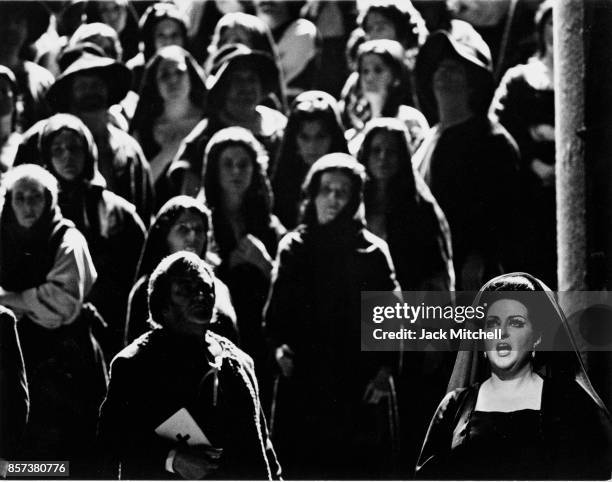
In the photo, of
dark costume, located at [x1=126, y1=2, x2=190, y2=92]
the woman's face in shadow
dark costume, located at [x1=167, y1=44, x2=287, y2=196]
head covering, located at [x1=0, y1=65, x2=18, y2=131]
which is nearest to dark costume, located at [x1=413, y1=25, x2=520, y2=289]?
dark costume, located at [x1=167, y1=44, x2=287, y2=196]

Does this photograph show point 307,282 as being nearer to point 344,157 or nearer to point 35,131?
point 344,157

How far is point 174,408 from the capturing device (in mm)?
3717

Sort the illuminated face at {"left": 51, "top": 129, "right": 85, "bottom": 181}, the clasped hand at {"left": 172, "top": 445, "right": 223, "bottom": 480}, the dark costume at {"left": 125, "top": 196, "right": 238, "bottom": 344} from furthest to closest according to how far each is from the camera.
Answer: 1. the illuminated face at {"left": 51, "top": 129, "right": 85, "bottom": 181}
2. the dark costume at {"left": 125, "top": 196, "right": 238, "bottom": 344}
3. the clasped hand at {"left": 172, "top": 445, "right": 223, "bottom": 480}

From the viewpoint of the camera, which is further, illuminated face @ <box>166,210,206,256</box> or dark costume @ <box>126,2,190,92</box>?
dark costume @ <box>126,2,190,92</box>

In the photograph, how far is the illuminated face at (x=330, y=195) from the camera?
3.86 m

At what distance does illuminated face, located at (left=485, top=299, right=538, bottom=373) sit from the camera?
12.3 ft

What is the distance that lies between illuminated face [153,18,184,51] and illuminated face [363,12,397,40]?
79 cm

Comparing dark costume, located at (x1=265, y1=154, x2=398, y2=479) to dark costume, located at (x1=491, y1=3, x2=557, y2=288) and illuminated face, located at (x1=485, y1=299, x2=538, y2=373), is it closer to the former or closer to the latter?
illuminated face, located at (x1=485, y1=299, x2=538, y2=373)

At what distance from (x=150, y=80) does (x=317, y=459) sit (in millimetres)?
1720

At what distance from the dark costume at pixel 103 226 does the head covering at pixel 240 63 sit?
57cm

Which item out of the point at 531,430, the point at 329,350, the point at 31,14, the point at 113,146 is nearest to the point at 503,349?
the point at 531,430

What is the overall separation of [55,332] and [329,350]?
3.69 ft

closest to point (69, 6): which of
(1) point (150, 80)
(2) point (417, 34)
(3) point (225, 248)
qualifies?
(1) point (150, 80)

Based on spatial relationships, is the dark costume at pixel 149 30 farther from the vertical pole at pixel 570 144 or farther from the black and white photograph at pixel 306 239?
the vertical pole at pixel 570 144
